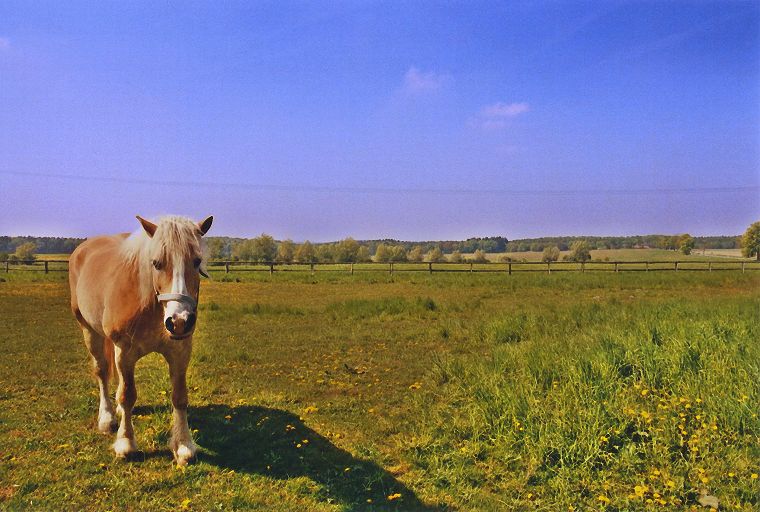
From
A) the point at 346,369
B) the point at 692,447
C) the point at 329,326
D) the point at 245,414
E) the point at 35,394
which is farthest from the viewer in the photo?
the point at 329,326

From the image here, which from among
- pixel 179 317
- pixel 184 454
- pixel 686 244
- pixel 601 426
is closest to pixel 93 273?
pixel 179 317

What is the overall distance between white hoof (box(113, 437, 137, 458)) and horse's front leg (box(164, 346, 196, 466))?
1.14 feet

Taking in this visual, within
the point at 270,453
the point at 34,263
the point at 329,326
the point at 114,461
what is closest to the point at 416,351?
the point at 329,326

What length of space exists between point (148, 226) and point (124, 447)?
7.49 ft

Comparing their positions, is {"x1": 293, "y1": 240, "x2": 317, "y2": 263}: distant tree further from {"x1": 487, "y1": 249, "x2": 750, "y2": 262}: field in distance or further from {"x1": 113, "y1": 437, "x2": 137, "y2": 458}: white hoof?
{"x1": 113, "y1": 437, "x2": 137, "y2": 458}: white hoof

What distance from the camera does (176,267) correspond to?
380cm

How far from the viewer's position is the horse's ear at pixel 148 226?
3.94 m

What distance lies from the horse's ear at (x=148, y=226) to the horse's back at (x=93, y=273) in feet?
3.31

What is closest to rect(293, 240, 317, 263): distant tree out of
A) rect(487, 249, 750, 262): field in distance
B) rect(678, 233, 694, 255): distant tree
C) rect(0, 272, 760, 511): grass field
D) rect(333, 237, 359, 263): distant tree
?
rect(333, 237, 359, 263): distant tree

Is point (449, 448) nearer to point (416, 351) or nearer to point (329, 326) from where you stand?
point (416, 351)

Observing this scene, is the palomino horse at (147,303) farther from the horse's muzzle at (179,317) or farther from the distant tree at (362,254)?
A: the distant tree at (362,254)

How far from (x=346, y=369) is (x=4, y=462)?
4.68m

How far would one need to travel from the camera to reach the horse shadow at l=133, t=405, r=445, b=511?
12.8 feet

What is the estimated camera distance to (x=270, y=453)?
4594mm
